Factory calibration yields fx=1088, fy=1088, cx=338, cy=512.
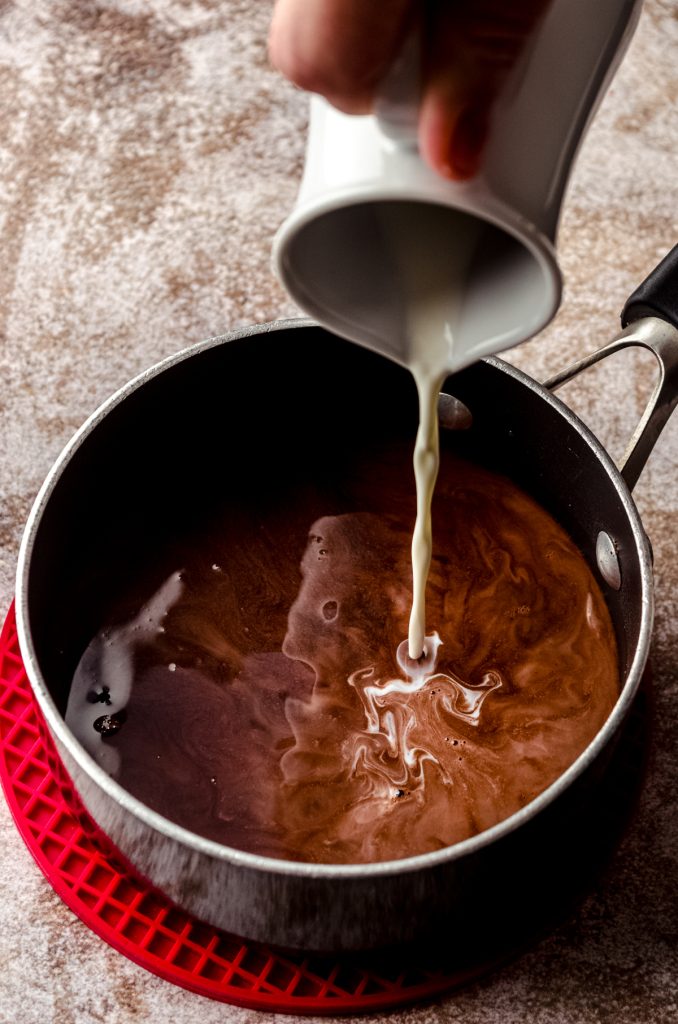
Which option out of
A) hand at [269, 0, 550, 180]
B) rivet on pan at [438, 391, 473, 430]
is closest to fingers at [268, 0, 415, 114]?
hand at [269, 0, 550, 180]

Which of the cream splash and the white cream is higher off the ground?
the white cream

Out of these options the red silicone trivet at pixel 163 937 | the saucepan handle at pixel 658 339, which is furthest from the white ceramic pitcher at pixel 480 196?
the red silicone trivet at pixel 163 937

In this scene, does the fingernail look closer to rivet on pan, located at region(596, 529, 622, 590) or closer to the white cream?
the white cream

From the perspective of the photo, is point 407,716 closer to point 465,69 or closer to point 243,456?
point 243,456

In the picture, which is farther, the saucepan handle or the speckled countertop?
the speckled countertop

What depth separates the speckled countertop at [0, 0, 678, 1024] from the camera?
1460 mm

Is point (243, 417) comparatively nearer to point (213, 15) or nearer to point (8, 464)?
point (8, 464)

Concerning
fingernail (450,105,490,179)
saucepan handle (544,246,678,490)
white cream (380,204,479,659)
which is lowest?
saucepan handle (544,246,678,490)

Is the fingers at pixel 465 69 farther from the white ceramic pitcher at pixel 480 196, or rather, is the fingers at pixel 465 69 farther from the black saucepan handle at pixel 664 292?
the black saucepan handle at pixel 664 292

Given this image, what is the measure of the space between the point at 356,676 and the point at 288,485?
1.13 ft

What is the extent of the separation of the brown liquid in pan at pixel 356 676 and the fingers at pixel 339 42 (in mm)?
870

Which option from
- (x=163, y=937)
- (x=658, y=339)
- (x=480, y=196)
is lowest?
(x=163, y=937)

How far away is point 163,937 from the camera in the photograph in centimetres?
132

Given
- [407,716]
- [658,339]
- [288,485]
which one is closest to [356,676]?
[407,716]
